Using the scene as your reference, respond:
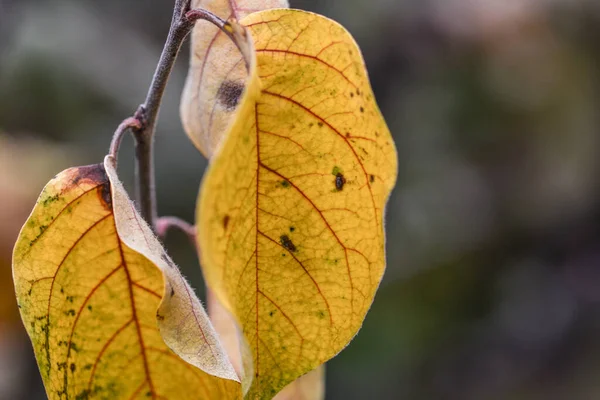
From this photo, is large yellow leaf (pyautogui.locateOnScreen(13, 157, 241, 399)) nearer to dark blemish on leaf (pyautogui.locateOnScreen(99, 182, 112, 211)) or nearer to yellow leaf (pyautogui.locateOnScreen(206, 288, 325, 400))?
dark blemish on leaf (pyautogui.locateOnScreen(99, 182, 112, 211))

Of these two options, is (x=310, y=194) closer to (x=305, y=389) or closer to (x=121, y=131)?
(x=121, y=131)

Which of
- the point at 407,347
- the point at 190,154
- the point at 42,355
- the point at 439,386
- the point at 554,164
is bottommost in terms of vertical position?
the point at 439,386

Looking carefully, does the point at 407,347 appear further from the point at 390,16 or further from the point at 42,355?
the point at 42,355

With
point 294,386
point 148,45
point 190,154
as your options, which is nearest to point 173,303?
point 294,386

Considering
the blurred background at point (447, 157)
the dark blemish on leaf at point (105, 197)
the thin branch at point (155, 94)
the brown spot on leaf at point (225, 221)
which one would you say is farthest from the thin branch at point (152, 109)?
the blurred background at point (447, 157)

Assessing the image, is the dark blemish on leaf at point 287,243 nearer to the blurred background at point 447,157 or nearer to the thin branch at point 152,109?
the thin branch at point 152,109

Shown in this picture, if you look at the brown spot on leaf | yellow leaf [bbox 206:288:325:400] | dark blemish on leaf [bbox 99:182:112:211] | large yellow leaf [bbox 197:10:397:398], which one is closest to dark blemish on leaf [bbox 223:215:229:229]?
the brown spot on leaf

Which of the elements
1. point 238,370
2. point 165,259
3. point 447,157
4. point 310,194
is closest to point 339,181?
point 310,194
